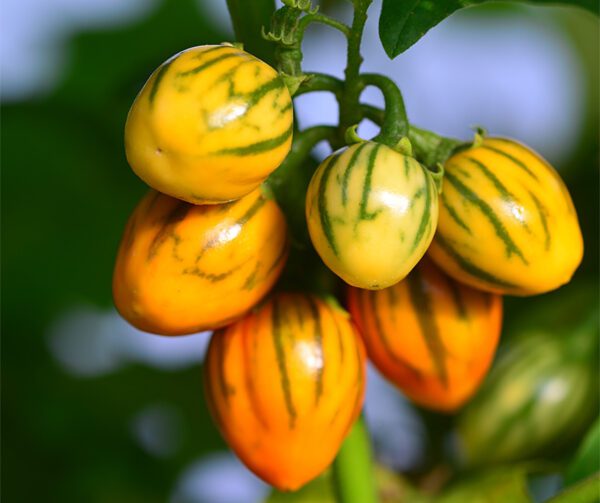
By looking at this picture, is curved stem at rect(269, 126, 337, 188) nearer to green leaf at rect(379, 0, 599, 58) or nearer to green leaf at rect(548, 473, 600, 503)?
green leaf at rect(379, 0, 599, 58)

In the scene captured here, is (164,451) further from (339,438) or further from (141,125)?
(141,125)

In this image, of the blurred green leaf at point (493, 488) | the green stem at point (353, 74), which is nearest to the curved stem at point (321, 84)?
the green stem at point (353, 74)

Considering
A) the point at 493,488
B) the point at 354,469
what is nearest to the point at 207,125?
the point at 354,469

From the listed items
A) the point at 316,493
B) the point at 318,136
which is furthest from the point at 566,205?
the point at 316,493

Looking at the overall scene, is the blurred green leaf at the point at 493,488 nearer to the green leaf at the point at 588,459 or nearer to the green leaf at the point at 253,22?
the green leaf at the point at 588,459

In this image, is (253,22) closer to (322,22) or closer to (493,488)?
(322,22)

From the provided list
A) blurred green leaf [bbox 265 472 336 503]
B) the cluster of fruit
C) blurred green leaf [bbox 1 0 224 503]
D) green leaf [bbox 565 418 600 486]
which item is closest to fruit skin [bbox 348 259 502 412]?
the cluster of fruit

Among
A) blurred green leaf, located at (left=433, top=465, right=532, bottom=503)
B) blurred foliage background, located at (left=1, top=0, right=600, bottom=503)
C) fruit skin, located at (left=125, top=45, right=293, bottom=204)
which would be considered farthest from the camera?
blurred foliage background, located at (left=1, top=0, right=600, bottom=503)
